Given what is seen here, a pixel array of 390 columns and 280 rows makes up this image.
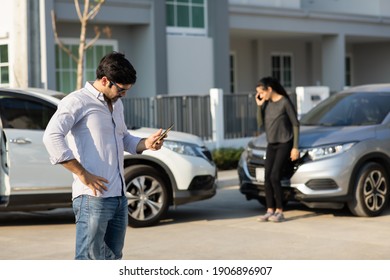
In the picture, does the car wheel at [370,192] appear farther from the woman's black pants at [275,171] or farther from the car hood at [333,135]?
the woman's black pants at [275,171]

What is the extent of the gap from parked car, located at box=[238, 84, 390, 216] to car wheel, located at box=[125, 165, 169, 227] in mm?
1292

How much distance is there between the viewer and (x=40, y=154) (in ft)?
31.0

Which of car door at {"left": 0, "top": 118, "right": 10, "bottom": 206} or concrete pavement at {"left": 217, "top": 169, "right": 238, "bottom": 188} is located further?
→ concrete pavement at {"left": 217, "top": 169, "right": 238, "bottom": 188}

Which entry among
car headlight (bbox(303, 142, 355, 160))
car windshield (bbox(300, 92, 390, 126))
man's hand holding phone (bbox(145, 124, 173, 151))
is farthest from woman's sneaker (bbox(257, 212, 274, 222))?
man's hand holding phone (bbox(145, 124, 173, 151))

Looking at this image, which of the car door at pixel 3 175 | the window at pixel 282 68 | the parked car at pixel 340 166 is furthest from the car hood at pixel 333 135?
the window at pixel 282 68

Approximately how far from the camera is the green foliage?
1603cm

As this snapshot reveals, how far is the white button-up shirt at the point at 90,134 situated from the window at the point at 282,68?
20.4 metres

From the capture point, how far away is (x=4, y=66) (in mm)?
16484

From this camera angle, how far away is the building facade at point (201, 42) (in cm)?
1641

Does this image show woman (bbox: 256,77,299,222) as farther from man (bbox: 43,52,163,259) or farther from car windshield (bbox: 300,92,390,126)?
man (bbox: 43,52,163,259)

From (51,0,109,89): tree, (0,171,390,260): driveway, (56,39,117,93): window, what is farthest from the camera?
(56,39,117,93): window

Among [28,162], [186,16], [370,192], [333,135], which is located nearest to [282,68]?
[186,16]

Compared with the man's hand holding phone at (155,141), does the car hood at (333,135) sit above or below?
below

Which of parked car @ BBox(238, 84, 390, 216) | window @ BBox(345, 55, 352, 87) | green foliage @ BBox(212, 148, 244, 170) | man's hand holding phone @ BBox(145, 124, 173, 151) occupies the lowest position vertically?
green foliage @ BBox(212, 148, 244, 170)
